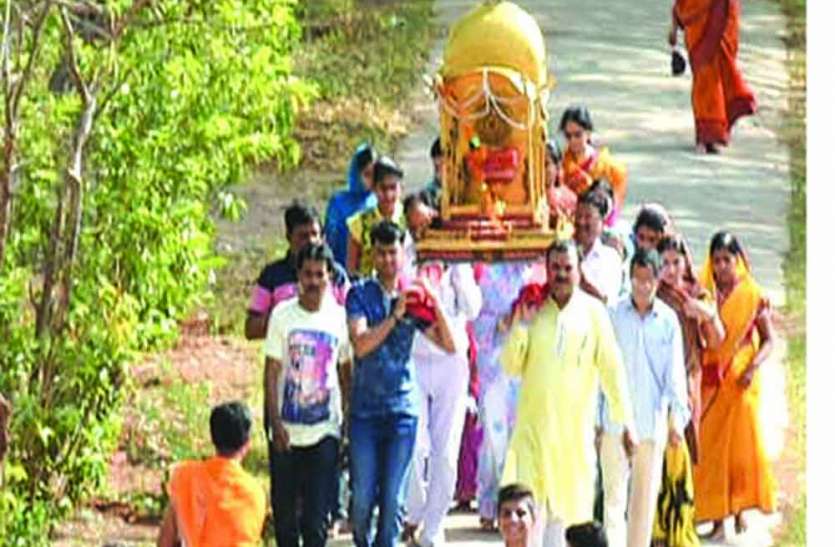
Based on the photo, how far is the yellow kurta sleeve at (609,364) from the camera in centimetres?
1398

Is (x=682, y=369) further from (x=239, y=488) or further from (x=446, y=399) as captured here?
(x=239, y=488)

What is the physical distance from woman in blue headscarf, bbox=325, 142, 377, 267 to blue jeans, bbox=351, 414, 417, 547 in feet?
4.17

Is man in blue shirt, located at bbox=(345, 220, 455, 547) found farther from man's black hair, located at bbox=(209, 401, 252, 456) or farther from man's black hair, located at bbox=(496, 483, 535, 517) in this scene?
man's black hair, located at bbox=(496, 483, 535, 517)

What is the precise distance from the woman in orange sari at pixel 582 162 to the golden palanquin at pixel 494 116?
21.1 inches

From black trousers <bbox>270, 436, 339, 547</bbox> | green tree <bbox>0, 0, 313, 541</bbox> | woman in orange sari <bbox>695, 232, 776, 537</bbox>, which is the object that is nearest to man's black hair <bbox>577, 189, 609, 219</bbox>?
woman in orange sari <bbox>695, 232, 776, 537</bbox>

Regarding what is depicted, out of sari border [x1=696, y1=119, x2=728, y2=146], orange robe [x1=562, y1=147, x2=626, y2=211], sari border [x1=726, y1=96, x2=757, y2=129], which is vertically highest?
sari border [x1=726, y1=96, x2=757, y2=129]

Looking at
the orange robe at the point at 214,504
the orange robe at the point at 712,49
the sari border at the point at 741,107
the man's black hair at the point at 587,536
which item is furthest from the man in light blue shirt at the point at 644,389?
the sari border at the point at 741,107

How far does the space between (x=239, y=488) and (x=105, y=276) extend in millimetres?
3019

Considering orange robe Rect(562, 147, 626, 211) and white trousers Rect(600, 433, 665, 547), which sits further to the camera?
orange robe Rect(562, 147, 626, 211)

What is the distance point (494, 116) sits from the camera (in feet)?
50.8

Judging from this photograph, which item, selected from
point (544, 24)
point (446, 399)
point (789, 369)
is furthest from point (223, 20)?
point (544, 24)

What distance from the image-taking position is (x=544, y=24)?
955 inches

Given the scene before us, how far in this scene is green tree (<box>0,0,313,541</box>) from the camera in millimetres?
15266

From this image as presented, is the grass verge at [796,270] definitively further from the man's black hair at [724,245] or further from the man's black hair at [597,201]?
the man's black hair at [597,201]
